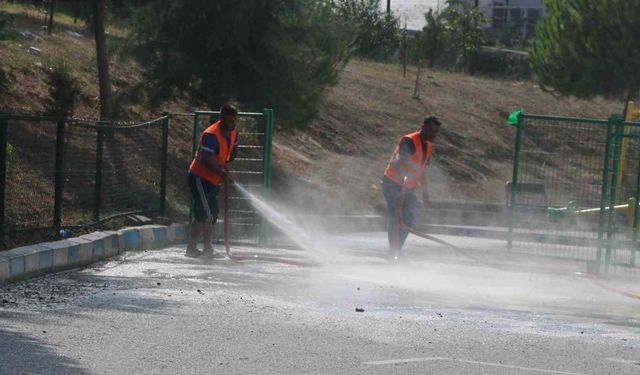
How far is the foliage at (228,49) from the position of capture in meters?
A: 20.8

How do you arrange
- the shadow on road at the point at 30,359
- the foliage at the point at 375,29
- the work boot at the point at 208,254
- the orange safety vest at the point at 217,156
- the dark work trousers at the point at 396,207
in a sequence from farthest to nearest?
→ the foliage at the point at 375,29 < the dark work trousers at the point at 396,207 < the work boot at the point at 208,254 < the orange safety vest at the point at 217,156 < the shadow on road at the point at 30,359

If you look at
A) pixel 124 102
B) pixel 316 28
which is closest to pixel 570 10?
pixel 316 28

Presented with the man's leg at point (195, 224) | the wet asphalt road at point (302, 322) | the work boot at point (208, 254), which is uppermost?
the man's leg at point (195, 224)

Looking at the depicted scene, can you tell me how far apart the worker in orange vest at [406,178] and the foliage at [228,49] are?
20.4 feet

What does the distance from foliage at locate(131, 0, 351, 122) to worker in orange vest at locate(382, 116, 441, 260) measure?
621cm

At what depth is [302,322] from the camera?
9.67 meters

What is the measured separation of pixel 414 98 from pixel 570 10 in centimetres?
495

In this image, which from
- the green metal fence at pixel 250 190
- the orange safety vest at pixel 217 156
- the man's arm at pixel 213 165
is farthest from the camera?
the green metal fence at pixel 250 190

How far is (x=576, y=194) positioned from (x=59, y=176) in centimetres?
678

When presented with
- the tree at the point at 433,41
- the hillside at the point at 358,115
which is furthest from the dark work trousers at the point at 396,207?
the tree at the point at 433,41

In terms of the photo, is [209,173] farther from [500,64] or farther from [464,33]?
[500,64]

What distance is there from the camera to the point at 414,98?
34.2 metres

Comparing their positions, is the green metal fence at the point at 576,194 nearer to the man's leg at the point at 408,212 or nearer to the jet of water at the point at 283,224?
the man's leg at the point at 408,212

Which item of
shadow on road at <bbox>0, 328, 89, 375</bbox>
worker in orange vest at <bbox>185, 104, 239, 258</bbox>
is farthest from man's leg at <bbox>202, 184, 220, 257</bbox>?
shadow on road at <bbox>0, 328, 89, 375</bbox>
